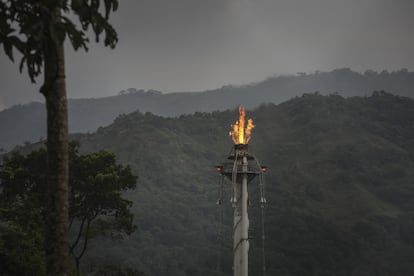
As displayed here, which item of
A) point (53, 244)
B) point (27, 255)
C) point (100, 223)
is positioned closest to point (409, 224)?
point (100, 223)

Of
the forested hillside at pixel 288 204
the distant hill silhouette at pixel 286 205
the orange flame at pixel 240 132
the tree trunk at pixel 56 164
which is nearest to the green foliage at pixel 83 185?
the orange flame at pixel 240 132

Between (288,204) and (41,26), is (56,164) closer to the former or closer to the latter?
(41,26)

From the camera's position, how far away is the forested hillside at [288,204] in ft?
400

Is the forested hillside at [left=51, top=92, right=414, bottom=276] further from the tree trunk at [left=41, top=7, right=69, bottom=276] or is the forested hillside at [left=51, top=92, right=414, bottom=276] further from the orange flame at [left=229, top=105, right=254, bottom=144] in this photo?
the tree trunk at [left=41, top=7, right=69, bottom=276]

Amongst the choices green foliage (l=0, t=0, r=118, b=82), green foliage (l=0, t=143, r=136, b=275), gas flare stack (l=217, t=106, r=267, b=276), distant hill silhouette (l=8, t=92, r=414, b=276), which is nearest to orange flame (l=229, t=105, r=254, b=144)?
gas flare stack (l=217, t=106, r=267, b=276)

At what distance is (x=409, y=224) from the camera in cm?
14125

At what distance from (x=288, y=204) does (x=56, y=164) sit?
142m

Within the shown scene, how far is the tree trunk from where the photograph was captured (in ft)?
28.7

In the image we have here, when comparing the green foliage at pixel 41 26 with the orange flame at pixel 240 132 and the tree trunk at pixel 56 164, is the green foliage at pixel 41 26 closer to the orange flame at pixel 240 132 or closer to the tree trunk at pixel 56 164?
the tree trunk at pixel 56 164

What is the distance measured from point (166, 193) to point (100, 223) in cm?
11765

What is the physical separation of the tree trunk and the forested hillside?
85.5 metres

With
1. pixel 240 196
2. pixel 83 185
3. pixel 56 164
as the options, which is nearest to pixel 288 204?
pixel 83 185

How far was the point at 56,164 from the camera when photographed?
29.0 feet

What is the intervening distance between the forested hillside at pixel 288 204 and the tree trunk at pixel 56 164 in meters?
85.5
